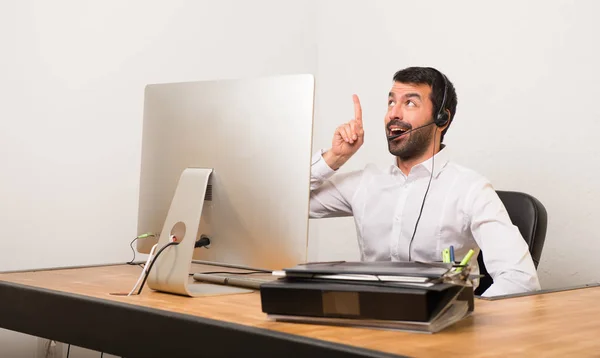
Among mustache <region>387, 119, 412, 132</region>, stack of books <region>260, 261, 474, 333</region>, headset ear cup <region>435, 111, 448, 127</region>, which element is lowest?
stack of books <region>260, 261, 474, 333</region>

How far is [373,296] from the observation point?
1179mm

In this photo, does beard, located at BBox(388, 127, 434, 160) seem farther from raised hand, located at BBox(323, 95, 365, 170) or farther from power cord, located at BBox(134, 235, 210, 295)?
power cord, located at BBox(134, 235, 210, 295)

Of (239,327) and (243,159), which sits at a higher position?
(243,159)

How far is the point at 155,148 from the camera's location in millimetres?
1753

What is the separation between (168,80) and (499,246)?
1.46 metres

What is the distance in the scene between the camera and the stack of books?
115 cm

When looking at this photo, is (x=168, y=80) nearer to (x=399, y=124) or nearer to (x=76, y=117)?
(x=76, y=117)

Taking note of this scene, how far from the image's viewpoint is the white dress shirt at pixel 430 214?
2.05 meters

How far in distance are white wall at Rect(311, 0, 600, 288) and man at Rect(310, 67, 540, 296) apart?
453 millimetres

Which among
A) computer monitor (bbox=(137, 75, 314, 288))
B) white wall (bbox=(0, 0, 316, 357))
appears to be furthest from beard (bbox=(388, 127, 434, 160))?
white wall (bbox=(0, 0, 316, 357))

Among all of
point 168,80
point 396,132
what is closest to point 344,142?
point 396,132

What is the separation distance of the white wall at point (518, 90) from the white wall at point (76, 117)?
824 mm

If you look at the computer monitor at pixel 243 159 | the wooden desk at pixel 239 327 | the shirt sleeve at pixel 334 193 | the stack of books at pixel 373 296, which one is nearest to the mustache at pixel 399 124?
the shirt sleeve at pixel 334 193

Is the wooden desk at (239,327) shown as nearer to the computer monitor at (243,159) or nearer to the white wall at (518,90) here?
the computer monitor at (243,159)
